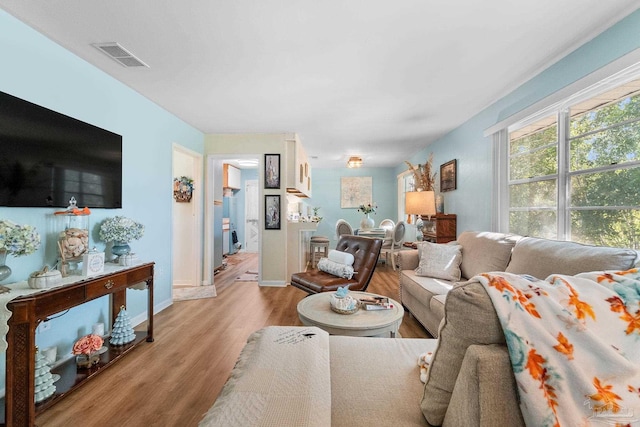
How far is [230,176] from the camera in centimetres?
696

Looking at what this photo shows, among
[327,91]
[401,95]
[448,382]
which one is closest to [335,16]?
[327,91]

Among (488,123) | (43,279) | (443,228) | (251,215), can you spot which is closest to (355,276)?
(443,228)

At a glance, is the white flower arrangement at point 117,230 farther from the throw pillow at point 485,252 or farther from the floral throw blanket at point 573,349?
the throw pillow at point 485,252

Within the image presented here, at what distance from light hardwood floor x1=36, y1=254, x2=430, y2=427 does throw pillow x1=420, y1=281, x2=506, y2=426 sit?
1.41m

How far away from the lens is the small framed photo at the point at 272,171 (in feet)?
14.6

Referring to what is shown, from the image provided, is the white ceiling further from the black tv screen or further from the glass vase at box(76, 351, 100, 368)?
the glass vase at box(76, 351, 100, 368)

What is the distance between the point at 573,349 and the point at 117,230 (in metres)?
2.96

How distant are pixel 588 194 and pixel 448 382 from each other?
2.31 meters

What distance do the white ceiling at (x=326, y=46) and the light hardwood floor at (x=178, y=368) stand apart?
7.98 ft

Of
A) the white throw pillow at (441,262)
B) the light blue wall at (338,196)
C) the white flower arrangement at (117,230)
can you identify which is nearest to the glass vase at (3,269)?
the white flower arrangement at (117,230)

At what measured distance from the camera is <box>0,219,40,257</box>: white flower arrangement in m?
1.53

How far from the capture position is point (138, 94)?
9.72 feet

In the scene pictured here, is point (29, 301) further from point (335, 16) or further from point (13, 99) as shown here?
point (335, 16)

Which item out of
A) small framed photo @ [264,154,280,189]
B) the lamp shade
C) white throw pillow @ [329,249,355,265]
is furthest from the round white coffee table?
small framed photo @ [264,154,280,189]
